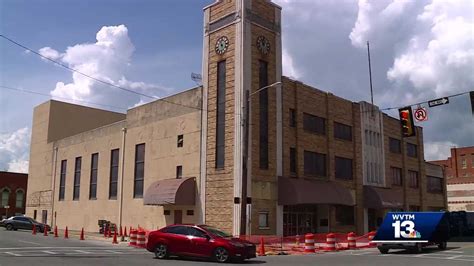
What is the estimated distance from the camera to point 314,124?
3950 cm

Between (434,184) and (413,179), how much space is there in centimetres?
778

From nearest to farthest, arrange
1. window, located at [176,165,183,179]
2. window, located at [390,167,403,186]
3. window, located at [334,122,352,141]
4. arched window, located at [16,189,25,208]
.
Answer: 1. window, located at [176,165,183,179]
2. window, located at [334,122,352,141]
3. window, located at [390,167,403,186]
4. arched window, located at [16,189,25,208]

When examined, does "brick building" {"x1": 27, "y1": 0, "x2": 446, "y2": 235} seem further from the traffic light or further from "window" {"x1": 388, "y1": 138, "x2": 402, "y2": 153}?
the traffic light

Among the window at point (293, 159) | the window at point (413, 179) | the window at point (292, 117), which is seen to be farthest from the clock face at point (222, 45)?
the window at point (413, 179)

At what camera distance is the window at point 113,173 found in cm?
4509

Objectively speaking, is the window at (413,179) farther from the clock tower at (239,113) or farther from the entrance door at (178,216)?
the entrance door at (178,216)

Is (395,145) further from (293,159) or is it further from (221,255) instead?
(221,255)

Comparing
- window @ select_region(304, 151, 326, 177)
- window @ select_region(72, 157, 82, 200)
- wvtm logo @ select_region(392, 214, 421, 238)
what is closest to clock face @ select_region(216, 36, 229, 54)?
window @ select_region(304, 151, 326, 177)

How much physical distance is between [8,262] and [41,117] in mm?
45806

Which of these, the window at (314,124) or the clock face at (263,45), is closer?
the clock face at (263,45)

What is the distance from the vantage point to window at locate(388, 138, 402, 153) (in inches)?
1985

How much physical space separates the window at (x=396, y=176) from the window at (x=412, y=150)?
3.26 meters

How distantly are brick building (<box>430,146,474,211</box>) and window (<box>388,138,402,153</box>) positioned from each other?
68.6 ft

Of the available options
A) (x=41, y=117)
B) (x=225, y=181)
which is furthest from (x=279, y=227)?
(x=41, y=117)
